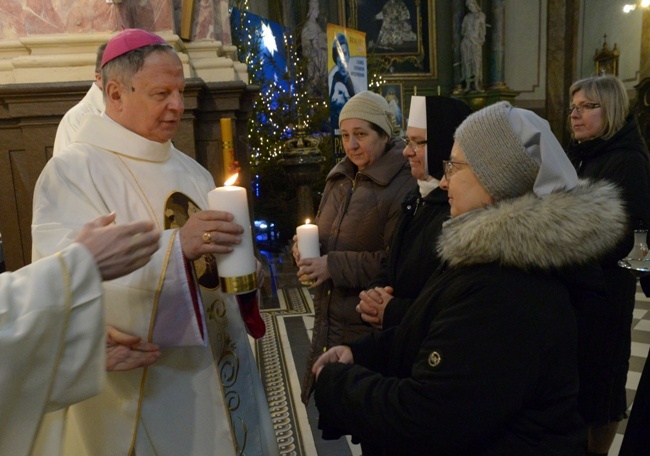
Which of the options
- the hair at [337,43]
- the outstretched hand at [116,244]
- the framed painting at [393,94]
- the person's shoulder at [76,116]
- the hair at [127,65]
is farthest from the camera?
the framed painting at [393,94]

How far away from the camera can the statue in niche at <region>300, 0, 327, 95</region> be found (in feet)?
36.1

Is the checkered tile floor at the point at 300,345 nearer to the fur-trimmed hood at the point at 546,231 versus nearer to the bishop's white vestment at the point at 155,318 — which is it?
the bishop's white vestment at the point at 155,318

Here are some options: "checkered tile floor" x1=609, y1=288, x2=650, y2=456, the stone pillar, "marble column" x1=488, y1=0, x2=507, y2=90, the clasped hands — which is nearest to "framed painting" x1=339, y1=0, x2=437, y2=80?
"marble column" x1=488, y1=0, x2=507, y2=90

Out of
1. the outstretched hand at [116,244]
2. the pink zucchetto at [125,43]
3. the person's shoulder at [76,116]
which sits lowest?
the outstretched hand at [116,244]

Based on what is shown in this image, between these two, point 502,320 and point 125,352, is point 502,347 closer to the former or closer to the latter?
point 502,320

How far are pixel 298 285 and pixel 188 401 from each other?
449cm

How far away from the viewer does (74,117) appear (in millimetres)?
2543

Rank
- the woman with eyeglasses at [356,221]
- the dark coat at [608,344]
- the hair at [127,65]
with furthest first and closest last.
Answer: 1. the dark coat at [608,344]
2. the woman with eyeglasses at [356,221]
3. the hair at [127,65]

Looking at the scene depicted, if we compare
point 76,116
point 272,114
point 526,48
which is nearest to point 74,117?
point 76,116

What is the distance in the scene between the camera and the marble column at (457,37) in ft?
44.4

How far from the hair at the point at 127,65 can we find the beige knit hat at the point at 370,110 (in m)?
1.03

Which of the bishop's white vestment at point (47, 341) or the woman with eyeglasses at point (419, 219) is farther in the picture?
the woman with eyeglasses at point (419, 219)

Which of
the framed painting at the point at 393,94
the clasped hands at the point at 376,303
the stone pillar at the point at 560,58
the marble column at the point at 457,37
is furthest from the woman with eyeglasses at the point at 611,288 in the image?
the stone pillar at the point at 560,58

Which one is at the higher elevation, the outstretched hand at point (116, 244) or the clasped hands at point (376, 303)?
the outstretched hand at point (116, 244)
